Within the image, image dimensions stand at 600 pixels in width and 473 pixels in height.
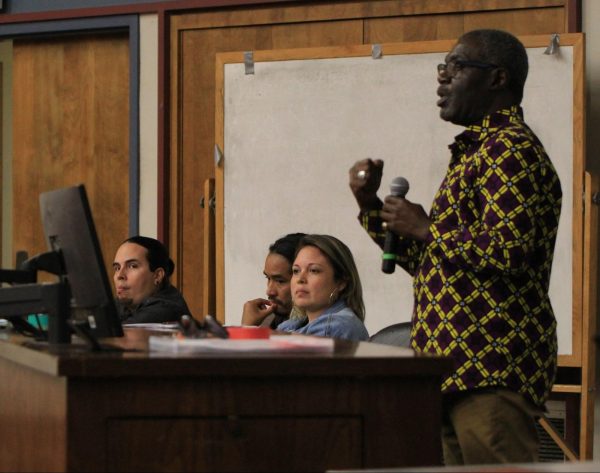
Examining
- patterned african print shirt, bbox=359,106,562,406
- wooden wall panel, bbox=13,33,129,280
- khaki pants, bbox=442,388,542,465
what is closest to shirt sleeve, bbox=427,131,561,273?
patterned african print shirt, bbox=359,106,562,406

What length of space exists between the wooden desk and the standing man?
358mm

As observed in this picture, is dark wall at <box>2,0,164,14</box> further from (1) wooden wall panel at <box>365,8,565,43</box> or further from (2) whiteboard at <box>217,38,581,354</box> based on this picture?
(1) wooden wall panel at <box>365,8,565,43</box>

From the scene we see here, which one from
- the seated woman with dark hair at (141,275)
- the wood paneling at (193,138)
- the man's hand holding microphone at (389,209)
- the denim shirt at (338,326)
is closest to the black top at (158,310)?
the seated woman with dark hair at (141,275)

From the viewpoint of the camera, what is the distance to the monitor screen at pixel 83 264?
90.9 inches

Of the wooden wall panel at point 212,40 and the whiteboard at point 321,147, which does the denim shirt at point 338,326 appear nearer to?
the whiteboard at point 321,147

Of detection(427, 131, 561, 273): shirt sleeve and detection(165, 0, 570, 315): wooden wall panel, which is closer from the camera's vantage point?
detection(427, 131, 561, 273): shirt sleeve

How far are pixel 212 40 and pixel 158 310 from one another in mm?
2004

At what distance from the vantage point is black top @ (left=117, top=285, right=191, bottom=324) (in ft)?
13.1

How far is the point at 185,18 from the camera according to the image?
564 cm

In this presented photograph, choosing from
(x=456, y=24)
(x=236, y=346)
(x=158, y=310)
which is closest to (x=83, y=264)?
(x=236, y=346)

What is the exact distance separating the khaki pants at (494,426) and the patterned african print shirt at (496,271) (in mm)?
28

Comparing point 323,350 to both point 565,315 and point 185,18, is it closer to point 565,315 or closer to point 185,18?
point 565,315

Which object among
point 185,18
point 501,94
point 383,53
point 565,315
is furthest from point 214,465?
point 185,18

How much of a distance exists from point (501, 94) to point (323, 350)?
0.79 meters
